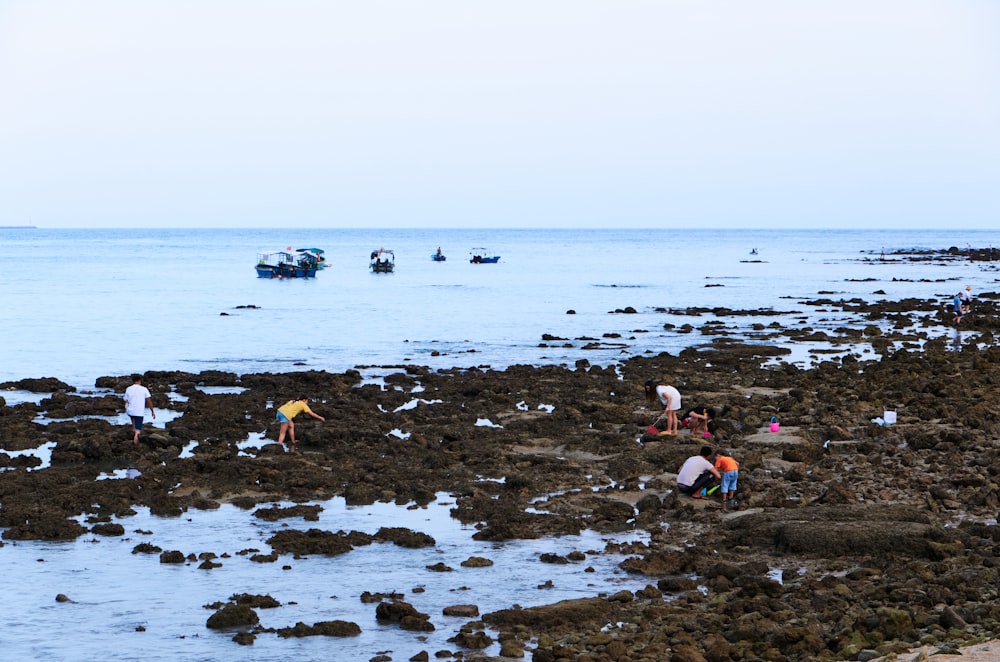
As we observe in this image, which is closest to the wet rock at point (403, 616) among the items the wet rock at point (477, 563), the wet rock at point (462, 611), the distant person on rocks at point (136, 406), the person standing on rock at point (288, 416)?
the wet rock at point (462, 611)

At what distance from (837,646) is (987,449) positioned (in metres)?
12.0

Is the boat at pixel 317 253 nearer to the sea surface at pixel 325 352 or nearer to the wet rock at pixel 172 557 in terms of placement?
the sea surface at pixel 325 352

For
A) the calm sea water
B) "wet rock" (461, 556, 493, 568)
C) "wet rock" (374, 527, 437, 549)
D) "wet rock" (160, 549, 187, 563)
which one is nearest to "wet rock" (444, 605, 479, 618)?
"wet rock" (461, 556, 493, 568)

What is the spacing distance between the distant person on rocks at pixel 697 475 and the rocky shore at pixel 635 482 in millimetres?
485

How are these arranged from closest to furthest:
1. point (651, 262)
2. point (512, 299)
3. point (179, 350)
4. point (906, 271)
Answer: point (179, 350) < point (512, 299) < point (906, 271) < point (651, 262)

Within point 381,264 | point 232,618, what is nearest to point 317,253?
point 381,264

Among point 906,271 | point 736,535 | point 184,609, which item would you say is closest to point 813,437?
point 736,535

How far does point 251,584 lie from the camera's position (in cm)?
1579

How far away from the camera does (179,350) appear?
47938mm

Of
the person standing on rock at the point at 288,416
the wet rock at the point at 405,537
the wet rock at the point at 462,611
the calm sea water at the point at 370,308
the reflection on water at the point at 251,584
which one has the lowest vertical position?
the calm sea water at the point at 370,308

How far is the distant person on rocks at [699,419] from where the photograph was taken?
24703 millimetres

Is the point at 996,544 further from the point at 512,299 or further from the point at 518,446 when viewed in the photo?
the point at 512,299

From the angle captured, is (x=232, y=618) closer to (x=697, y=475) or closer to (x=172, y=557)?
(x=172, y=557)

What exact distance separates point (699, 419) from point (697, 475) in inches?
205
